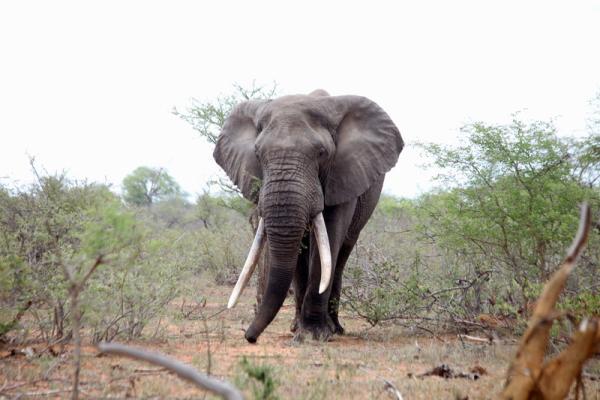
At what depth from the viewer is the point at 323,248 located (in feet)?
21.0

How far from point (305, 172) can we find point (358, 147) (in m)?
1.15

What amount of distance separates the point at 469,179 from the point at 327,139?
1.57 m

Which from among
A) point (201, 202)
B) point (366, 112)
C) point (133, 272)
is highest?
point (201, 202)

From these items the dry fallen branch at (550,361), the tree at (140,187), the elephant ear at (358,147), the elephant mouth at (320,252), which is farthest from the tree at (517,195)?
the tree at (140,187)

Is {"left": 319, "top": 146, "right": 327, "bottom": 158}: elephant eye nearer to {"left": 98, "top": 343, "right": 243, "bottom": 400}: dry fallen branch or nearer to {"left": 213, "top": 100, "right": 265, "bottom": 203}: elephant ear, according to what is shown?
{"left": 213, "top": 100, "right": 265, "bottom": 203}: elephant ear

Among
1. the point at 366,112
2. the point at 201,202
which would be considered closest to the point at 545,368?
the point at 366,112

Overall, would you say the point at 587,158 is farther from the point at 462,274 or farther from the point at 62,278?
the point at 62,278

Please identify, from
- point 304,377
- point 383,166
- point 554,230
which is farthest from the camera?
point 383,166

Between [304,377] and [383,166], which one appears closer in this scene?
[304,377]

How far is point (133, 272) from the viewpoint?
6.08 meters

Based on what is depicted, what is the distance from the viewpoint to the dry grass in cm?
380

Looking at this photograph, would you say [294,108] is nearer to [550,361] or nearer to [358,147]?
[358,147]

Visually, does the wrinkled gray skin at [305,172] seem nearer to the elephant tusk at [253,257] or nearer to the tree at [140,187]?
the elephant tusk at [253,257]

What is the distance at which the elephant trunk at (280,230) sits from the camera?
605cm
